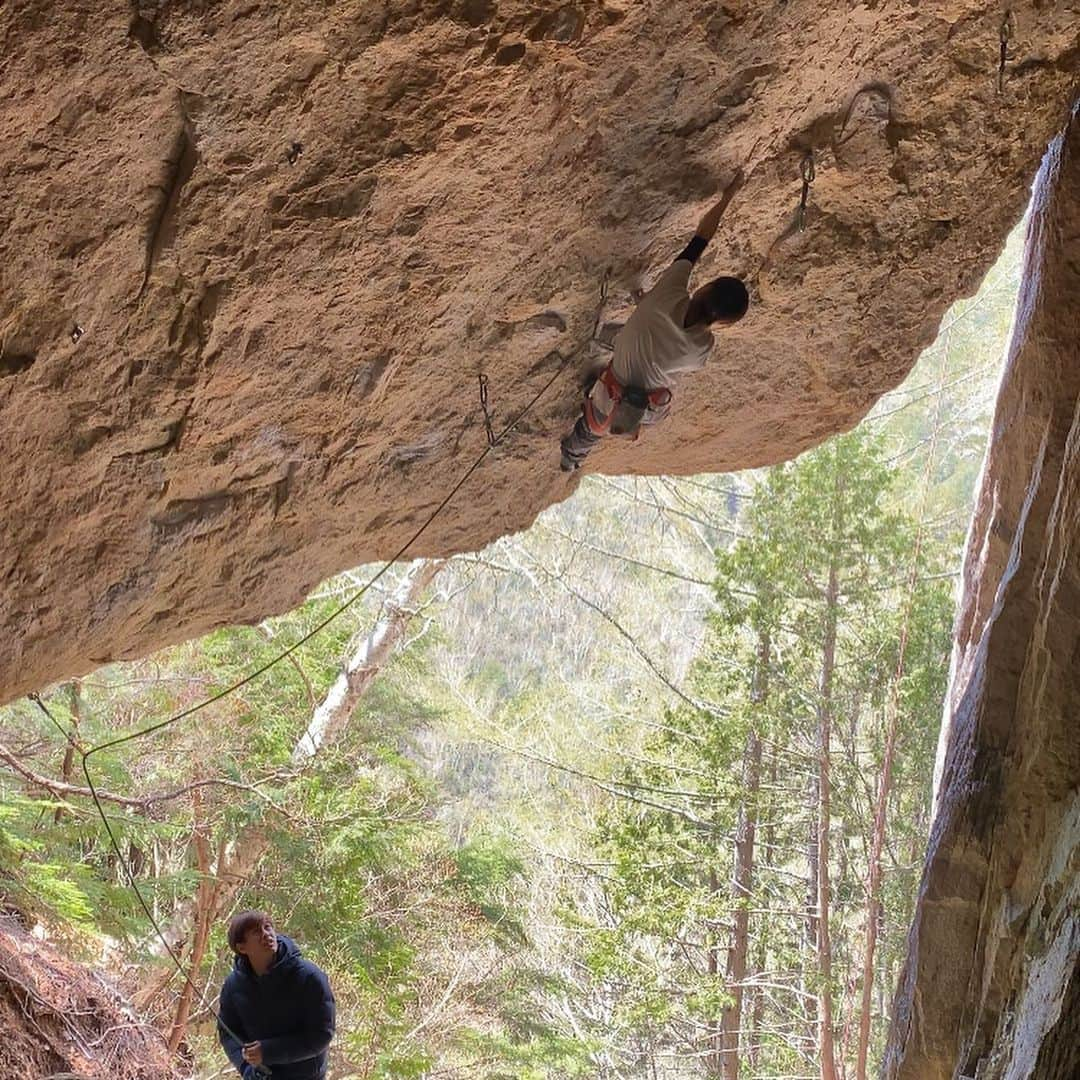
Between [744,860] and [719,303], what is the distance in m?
7.95

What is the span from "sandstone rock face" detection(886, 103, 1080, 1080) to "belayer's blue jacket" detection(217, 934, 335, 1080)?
8.11ft

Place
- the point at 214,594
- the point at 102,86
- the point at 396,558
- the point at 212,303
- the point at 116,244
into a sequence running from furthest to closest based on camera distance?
the point at 396,558 < the point at 214,594 < the point at 212,303 < the point at 116,244 < the point at 102,86

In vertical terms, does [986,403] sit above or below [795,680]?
above

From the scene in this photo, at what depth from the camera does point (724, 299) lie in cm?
409

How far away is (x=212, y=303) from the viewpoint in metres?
3.67

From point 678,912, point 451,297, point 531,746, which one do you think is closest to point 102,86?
point 451,297

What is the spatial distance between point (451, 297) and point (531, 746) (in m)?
10.9

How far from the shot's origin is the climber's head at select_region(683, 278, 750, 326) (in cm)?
408

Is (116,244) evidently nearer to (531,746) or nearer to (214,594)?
(214,594)

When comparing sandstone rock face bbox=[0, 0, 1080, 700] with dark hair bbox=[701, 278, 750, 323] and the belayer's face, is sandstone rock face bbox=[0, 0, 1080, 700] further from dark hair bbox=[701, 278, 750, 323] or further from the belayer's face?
the belayer's face

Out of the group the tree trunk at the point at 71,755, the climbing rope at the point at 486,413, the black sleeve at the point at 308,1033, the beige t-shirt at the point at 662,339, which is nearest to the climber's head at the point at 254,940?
the black sleeve at the point at 308,1033

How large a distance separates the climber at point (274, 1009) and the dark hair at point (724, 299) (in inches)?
118

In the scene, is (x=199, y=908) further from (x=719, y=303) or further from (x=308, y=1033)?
(x=719, y=303)

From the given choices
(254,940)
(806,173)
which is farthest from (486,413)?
(254,940)
